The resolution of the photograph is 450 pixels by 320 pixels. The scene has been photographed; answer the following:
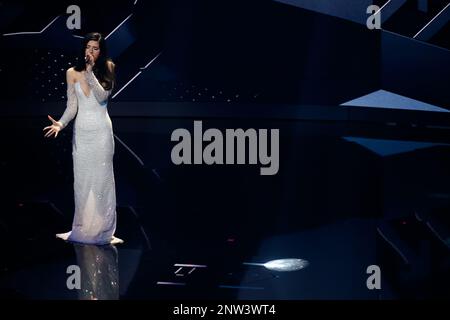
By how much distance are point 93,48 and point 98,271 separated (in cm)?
117

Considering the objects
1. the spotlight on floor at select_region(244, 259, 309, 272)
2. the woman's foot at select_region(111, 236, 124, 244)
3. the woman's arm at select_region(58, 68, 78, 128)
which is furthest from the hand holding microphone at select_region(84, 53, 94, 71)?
the spotlight on floor at select_region(244, 259, 309, 272)

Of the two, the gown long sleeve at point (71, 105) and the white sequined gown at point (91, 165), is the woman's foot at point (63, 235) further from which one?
the gown long sleeve at point (71, 105)

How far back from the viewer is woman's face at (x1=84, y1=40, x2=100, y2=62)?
3.13 metres

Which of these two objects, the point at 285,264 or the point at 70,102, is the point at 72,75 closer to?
the point at 70,102

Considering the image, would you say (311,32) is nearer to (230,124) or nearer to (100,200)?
(230,124)

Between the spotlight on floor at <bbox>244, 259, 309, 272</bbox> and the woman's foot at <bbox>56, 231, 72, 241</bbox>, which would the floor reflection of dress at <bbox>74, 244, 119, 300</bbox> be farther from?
the spotlight on floor at <bbox>244, 259, 309, 272</bbox>

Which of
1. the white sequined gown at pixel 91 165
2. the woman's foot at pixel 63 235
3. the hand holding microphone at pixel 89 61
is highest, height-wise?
the hand holding microphone at pixel 89 61

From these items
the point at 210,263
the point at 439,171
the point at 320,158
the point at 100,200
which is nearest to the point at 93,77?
the point at 100,200

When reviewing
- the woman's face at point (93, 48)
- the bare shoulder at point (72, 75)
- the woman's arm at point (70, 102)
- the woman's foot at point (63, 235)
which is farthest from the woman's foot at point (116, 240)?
the woman's face at point (93, 48)

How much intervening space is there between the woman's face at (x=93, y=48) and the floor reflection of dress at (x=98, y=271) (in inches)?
41.4

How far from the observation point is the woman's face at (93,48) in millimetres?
3135

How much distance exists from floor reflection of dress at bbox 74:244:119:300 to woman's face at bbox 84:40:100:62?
3.45 feet

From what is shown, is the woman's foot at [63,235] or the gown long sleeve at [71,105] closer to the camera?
the gown long sleeve at [71,105]

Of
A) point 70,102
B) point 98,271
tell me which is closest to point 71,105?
point 70,102
